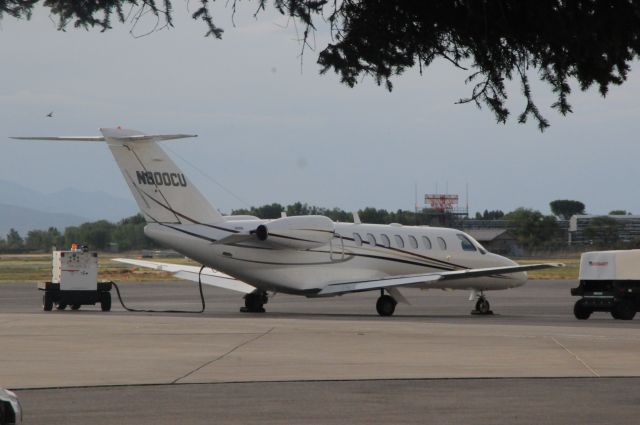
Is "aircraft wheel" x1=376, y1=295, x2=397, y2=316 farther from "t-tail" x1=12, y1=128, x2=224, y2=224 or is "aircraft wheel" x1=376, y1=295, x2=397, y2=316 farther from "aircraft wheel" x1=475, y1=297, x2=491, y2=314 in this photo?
"t-tail" x1=12, y1=128, x2=224, y2=224

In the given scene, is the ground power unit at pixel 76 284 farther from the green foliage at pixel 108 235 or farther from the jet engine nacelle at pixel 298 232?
the green foliage at pixel 108 235

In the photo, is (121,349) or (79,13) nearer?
(79,13)

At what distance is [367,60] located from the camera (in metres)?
12.1

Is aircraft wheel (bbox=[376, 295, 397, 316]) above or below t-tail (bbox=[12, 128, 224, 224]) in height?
below

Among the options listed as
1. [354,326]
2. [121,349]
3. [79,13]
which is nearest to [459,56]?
[79,13]

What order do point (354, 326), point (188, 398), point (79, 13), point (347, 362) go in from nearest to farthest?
point (79, 13)
point (188, 398)
point (347, 362)
point (354, 326)

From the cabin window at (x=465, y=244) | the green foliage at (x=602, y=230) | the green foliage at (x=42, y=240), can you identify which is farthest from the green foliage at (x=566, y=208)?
the cabin window at (x=465, y=244)

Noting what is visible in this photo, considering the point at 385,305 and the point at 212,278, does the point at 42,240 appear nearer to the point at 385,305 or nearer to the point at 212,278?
the point at 212,278

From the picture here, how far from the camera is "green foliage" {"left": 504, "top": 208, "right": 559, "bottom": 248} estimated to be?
143 meters

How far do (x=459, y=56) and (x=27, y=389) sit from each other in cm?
607

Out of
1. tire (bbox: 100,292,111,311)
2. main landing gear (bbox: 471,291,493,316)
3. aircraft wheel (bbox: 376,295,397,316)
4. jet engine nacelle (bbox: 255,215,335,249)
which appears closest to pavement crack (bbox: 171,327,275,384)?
jet engine nacelle (bbox: 255,215,335,249)

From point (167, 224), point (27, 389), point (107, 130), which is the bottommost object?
point (27, 389)

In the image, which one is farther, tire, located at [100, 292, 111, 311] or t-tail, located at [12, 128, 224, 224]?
tire, located at [100, 292, 111, 311]

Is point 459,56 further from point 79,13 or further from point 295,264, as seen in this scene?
point 295,264
